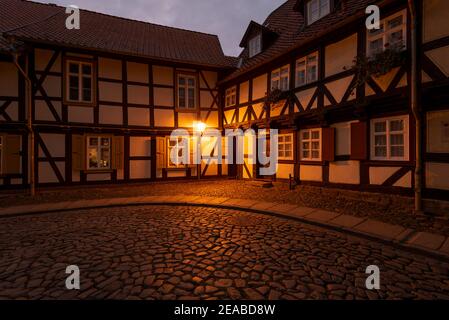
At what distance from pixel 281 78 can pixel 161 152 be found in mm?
6968

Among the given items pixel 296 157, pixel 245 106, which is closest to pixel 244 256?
pixel 296 157

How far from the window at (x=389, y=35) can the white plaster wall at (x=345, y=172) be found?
11.5 ft

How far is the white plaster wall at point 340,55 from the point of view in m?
8.05

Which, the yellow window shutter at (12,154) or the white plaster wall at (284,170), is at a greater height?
the yellow window shutter at (12,154)

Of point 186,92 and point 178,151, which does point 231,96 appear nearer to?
point 186,92

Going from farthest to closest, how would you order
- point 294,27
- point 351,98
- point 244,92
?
1. point 244,92
2. point 294,27
3. point 351,98

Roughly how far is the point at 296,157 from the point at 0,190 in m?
12.3

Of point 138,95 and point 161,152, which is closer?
point 138,95

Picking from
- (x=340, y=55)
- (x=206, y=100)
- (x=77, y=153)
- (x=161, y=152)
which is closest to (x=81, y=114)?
(x=77, y=153)

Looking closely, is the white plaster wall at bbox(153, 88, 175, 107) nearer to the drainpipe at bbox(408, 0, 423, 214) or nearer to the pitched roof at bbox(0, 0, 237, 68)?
the pitched roof at bbox(0, 0, 237, 68)

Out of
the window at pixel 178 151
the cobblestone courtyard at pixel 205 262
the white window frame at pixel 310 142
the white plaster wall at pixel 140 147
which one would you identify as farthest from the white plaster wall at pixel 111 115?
the white window frame at pixel 310 142

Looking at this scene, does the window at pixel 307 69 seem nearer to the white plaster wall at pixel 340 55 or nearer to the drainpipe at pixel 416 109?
the white plaster wall at pixel 340 55

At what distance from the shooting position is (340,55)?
27.6ft

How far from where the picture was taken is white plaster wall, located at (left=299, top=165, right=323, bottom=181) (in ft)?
30.8
